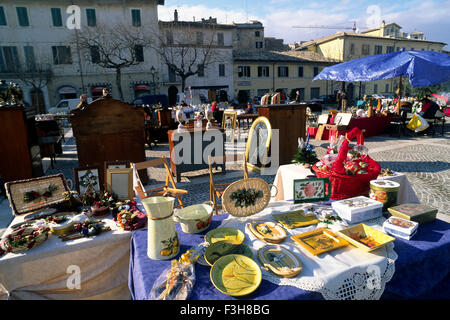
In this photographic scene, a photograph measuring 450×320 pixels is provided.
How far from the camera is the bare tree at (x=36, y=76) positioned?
2266 centimetres

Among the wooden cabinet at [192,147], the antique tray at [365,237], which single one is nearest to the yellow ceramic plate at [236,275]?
the antique tray at [365,237]

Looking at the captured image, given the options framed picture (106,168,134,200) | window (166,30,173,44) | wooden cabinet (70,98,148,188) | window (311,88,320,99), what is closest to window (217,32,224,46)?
window (166,30,173,44)

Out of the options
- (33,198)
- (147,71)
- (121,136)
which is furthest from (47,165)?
(147,71)

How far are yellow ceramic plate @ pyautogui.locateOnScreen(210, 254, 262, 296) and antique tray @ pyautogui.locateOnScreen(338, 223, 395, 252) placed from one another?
775 millimetres

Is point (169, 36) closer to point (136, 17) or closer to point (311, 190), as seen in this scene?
point (136, 17)

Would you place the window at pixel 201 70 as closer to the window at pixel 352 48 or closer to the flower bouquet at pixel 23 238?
the window at pixel 352 48

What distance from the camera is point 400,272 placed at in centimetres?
187

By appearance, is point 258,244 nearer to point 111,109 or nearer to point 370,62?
point 111,109

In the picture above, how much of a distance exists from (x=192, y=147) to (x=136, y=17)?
982 inches

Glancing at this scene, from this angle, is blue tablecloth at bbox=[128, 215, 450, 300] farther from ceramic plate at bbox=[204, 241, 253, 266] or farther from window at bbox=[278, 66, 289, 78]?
window at bbox=[278, 66, 289, 78]

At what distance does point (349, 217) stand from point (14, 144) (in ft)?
21.8

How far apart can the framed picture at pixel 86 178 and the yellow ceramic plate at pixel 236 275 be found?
85.8 inches

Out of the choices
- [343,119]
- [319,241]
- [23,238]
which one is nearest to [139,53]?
[343,119]

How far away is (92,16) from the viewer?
2452 centimetres
